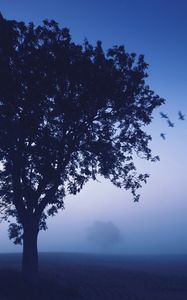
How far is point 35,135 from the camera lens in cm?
2236

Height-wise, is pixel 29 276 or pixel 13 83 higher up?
pixel 13 83

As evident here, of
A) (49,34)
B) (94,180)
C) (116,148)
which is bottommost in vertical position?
(94,180)

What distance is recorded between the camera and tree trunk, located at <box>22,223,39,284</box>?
2286 centimetres

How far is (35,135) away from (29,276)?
28.1ft

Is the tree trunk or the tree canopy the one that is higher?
the tree canopy

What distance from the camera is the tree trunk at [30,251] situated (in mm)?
22859

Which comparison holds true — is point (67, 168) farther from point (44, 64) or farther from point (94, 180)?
point (44, 64)

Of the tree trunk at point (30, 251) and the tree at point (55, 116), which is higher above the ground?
the tree at point (55, 116)

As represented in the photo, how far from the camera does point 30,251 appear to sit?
23.3m

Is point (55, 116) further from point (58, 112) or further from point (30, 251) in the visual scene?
point (30, 251)

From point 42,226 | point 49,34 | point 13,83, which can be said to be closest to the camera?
point 13,83

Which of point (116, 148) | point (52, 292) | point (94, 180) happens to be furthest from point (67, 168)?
point (52, 292)

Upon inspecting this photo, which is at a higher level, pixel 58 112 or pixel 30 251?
pixel 58 112

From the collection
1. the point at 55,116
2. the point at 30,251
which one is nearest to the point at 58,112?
the point at 55,116
